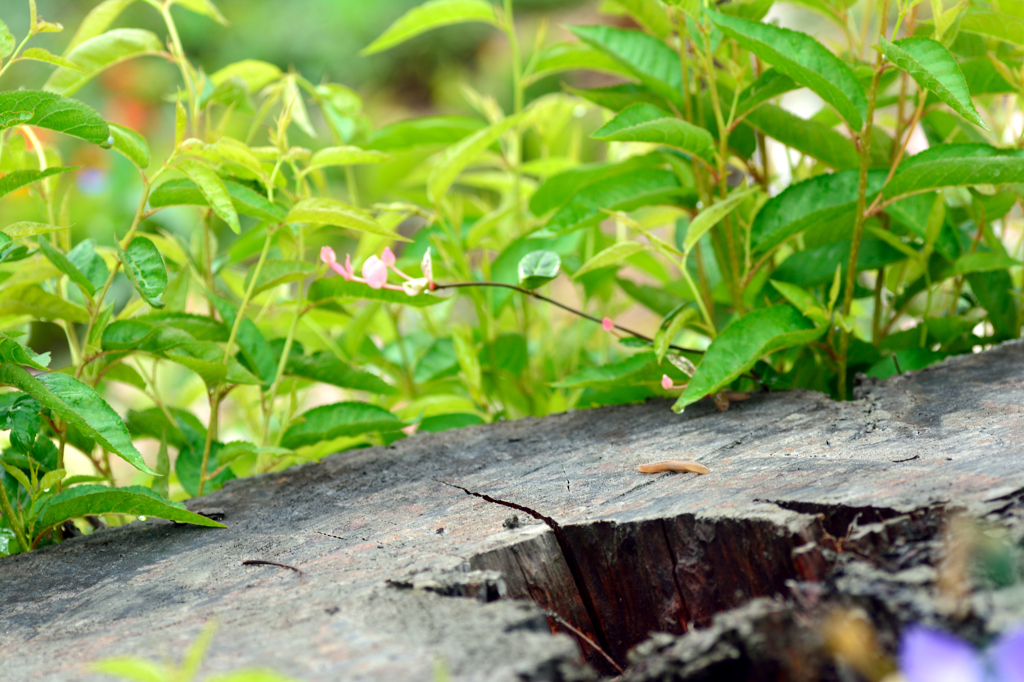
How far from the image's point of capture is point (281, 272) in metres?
0.94

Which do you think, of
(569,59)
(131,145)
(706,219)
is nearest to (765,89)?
(706,219)

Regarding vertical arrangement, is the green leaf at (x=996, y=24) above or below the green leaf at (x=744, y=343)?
above

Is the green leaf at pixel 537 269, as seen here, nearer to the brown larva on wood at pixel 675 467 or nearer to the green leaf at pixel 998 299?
the brown larva on wood at pixel 675 467

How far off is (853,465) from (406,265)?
67cm

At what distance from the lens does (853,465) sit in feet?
2.19

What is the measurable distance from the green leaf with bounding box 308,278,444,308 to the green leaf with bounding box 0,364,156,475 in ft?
1.04

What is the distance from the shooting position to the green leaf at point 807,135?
997 millimetres

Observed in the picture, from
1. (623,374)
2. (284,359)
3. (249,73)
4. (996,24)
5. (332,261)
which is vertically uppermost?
(249,73)

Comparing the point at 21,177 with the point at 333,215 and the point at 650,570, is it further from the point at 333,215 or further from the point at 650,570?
the point at 650,570

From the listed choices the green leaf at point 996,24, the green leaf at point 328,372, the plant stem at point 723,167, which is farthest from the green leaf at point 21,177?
the green leaf at point 996,24

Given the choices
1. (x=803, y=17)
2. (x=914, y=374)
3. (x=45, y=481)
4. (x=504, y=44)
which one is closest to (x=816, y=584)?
(x=914, y=374)

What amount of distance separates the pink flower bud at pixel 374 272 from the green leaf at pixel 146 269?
8.3 inches

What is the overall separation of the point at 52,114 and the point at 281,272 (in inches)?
11.5

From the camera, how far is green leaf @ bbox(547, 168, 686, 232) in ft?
3.22
